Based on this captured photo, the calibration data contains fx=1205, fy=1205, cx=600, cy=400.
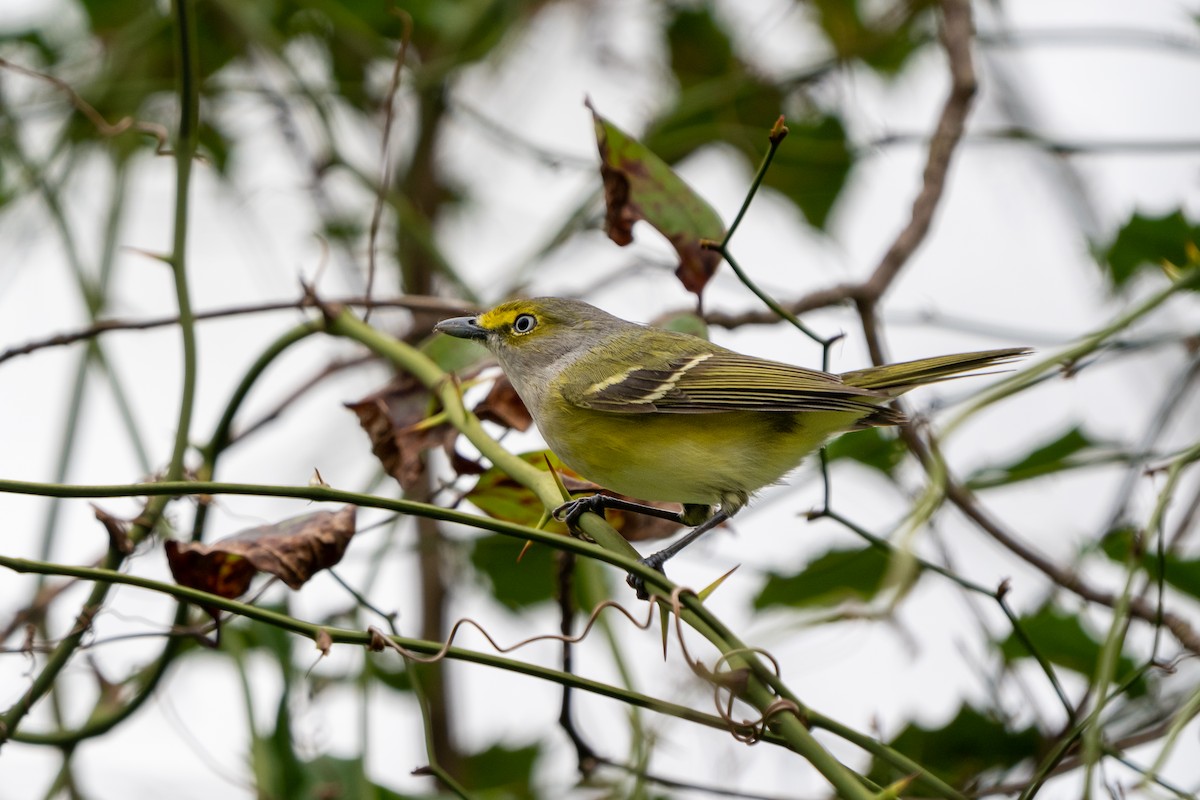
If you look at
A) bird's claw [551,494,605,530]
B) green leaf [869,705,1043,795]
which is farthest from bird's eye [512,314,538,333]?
green leaf [869,705,1043,795]

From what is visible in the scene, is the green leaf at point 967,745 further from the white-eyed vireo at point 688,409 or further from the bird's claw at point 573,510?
the bird's claw at point 573,510

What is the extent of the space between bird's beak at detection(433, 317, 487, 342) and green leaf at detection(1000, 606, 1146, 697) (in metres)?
1.39

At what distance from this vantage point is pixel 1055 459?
2930 mm

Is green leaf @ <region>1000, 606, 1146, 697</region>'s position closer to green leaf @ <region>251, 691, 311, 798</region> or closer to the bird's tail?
the bird's tail

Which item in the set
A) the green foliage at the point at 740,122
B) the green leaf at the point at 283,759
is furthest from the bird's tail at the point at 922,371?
the green leaf at the point at 283,759

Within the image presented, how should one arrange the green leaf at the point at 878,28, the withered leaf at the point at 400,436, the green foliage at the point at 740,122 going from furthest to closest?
the green leaf at the point at 878,28
the green foliage at the point at 740,122
the withered leaf at the point at 400,436

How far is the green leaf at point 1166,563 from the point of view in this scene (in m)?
2.61

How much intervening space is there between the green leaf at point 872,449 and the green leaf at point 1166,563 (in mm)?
534

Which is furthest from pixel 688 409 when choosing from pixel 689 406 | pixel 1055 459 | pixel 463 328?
pixel 1055 459

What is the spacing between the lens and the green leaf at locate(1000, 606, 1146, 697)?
2.74 metres

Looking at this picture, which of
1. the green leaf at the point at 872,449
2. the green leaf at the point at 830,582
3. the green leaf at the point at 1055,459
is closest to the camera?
the green leaf at the point at 1055,459

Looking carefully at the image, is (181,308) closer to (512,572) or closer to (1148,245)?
(512,572)

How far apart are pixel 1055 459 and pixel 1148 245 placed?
1.99 feet

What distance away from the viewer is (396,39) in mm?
4215
